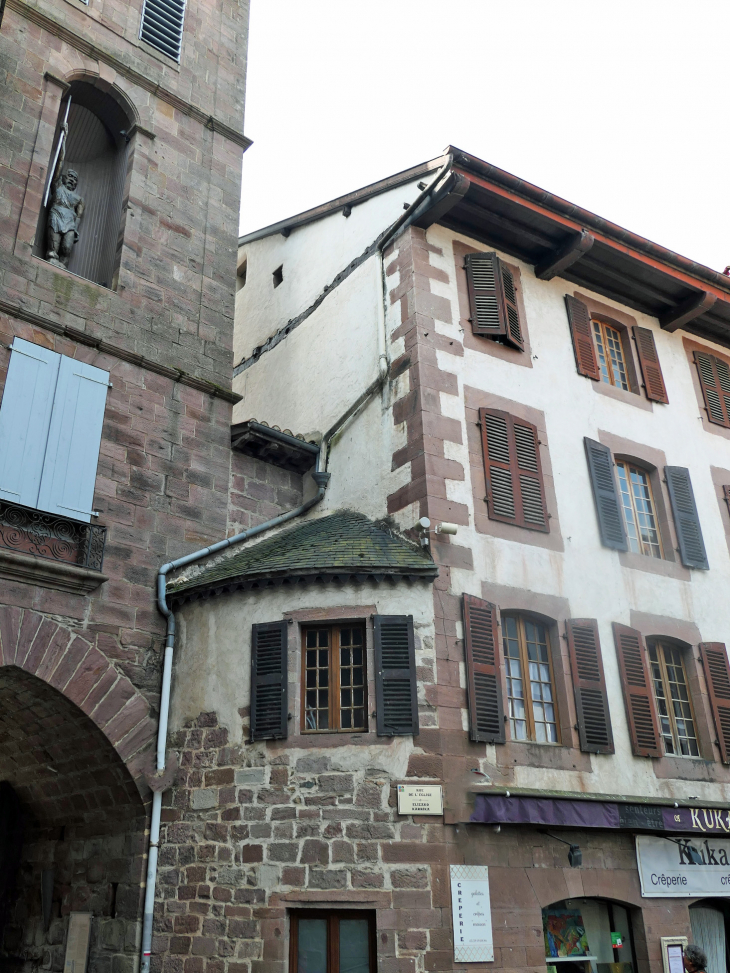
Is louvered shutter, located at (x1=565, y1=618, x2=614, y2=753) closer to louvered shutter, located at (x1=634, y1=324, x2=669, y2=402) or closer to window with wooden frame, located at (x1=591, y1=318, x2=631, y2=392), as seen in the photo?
window with wooden frame, located at (x1=591, y1=318, x2=631, y2=392)

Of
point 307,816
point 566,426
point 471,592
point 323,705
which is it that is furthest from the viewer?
point 566,426

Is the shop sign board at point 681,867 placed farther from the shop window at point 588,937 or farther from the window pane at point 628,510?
the window pane at point 628,510

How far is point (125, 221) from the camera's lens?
501 inches

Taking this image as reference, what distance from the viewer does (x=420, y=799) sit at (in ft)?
29.8

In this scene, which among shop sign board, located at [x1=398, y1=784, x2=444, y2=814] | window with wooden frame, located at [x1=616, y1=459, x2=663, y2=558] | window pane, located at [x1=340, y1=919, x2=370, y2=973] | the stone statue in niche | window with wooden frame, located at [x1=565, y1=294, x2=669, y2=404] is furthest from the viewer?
window with wooden frame, located at [x1=565, y1=294, x2=669, y2=404]

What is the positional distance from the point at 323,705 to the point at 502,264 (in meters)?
6.84

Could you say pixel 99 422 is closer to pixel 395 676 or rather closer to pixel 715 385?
pixel 395 676

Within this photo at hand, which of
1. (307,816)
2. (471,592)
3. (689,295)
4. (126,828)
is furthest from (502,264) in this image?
(126,828)

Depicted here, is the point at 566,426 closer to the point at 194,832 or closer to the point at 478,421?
the point at 478,421

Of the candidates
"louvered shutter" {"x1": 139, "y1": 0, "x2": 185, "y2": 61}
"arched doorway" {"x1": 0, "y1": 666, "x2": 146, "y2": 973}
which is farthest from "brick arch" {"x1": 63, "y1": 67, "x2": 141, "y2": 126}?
"arched doorway" {"x1": 0, "y1": 666, "x2": 146, "y2": 973}

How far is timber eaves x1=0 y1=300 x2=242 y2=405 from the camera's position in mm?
10986

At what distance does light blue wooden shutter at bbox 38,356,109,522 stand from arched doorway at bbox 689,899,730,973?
8.48 metres

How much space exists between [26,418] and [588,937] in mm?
8452

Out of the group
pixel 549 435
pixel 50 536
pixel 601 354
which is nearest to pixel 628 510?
pixel 549 435
